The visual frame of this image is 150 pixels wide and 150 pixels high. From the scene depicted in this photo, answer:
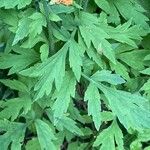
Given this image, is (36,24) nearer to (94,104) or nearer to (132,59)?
(94,104)

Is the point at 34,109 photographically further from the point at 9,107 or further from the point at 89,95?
the point at 89,95

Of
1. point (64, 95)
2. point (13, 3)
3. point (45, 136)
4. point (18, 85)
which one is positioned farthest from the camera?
point (18, 85)

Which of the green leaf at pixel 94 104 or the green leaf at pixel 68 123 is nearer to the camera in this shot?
the green leaf at pixel 94 104

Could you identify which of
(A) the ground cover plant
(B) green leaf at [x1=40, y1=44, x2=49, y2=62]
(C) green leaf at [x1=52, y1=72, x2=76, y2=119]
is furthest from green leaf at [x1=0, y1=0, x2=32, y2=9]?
(C) green leaf at [x1=52, y1=72, x2=76, y2=119]

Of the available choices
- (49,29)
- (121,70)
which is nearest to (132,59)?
(121,70)

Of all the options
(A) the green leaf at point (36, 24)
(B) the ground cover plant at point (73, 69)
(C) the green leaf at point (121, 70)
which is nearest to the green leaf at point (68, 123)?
(B) the ground cover plant at point (73, 69)

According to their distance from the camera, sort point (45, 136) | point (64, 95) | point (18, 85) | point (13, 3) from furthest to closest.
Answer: point (18, 85)
point (45, 136)
point (64, 95)
point (13, 3)

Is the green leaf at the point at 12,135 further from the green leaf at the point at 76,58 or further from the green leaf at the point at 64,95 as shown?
the green leaf at the point at 76,58
